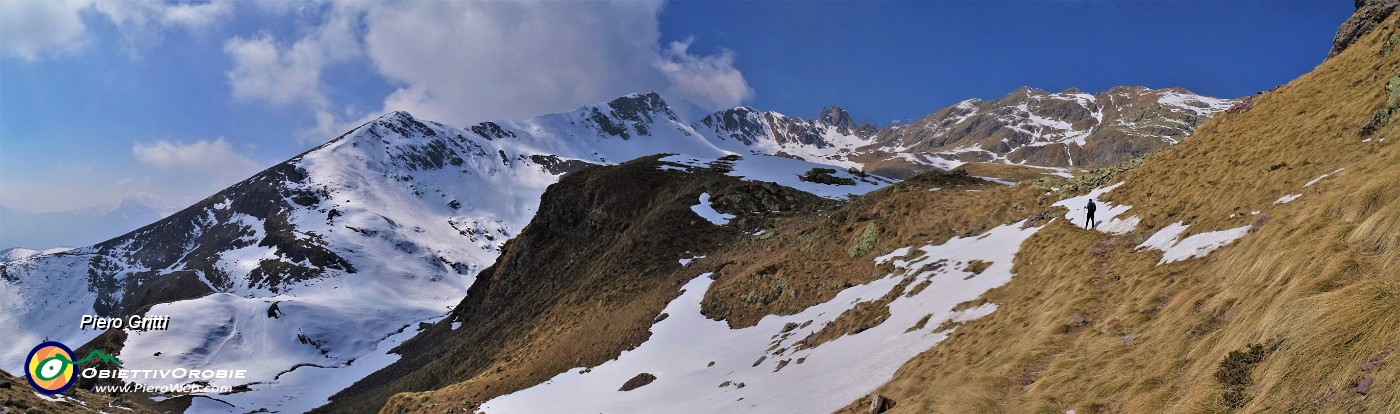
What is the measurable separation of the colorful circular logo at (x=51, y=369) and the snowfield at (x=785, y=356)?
18.4 metres

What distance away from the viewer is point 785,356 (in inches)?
870

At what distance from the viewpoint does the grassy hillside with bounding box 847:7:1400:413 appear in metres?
7.10

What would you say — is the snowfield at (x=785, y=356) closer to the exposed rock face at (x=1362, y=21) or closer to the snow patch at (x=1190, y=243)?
the snow patch at (x=1190, y=243)

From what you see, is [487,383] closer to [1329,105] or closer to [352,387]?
[1329,105]

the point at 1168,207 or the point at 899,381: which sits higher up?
the point at 1168,207

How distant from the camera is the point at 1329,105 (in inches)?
761

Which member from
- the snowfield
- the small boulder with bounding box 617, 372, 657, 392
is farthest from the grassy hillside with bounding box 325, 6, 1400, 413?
the small boulder with bounding box 617, 372, 657, 392

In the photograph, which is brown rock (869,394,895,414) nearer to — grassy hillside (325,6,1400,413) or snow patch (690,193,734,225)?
grassy hillside (325,6,1400,413)

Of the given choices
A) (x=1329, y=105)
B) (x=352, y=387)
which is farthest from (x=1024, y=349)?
(x=352, y=387)

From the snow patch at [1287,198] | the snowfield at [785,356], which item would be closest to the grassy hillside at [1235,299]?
the snow patch at [1287,198]

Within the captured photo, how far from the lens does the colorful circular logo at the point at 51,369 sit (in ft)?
85.0

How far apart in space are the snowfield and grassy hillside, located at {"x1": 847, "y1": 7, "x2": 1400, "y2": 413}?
1428mm

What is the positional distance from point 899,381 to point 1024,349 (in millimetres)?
3152

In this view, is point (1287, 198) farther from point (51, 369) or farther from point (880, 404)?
point (51, 369)
